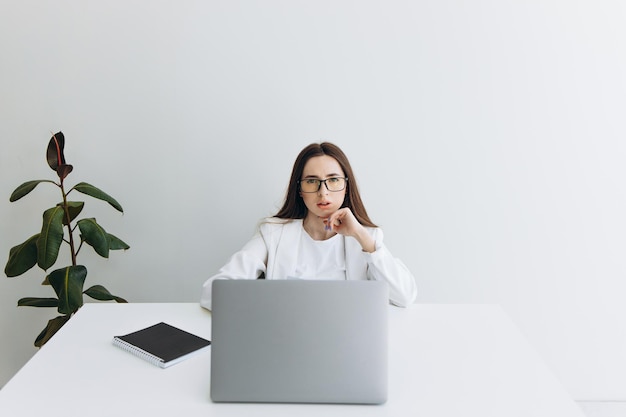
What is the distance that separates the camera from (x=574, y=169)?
2709 millimetres

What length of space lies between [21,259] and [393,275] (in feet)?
5.01

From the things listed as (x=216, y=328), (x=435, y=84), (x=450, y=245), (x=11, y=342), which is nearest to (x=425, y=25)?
(x=435, y=84)

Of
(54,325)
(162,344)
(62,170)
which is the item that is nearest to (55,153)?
(62,170)

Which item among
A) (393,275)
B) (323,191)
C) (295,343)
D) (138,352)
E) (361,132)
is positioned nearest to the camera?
(295,343)

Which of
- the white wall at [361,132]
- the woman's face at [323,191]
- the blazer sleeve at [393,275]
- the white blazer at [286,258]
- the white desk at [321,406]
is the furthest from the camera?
the white wall at [361,132]

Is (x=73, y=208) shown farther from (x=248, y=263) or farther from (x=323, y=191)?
(x=323, y=191)

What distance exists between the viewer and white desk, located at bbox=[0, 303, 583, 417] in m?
1.17

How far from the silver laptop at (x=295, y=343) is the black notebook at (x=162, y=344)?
0.90 ft

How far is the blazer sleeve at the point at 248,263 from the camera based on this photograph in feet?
6.62

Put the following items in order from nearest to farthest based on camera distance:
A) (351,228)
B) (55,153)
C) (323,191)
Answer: (351,228) → (323,191) → (55,153)

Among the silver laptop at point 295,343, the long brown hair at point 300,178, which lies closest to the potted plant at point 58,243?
the long brown hair at point 300,178

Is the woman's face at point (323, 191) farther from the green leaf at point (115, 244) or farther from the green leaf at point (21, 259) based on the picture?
the green leaf at point (21, 259)

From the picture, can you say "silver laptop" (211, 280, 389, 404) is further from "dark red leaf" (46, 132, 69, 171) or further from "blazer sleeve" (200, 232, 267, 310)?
"dark red leaf" (46, 132, 69, 171)

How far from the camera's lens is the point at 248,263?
2107 millimetres
